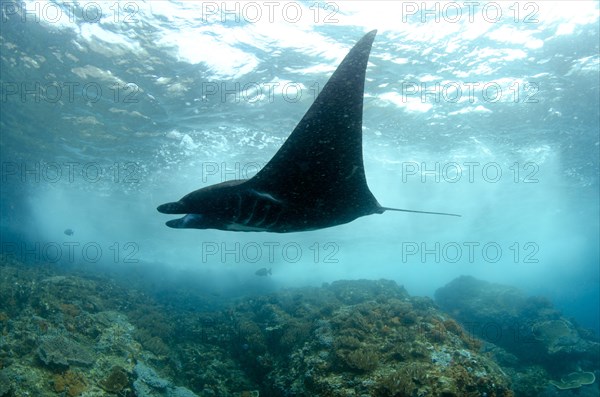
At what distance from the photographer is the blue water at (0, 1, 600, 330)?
35.2 feet

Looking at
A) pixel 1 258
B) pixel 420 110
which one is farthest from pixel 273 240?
pixel 420 110

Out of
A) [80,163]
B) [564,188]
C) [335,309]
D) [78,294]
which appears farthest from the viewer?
[564,188]

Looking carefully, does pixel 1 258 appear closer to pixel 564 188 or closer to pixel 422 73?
pixel 422 73

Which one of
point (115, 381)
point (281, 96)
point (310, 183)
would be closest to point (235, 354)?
point (115, 381)

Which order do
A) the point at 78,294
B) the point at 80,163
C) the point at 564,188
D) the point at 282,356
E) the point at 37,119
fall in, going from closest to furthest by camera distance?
the point at 282,356
the point at 78,294
the point at 37,119
the point at 80,163
the point at 564,188

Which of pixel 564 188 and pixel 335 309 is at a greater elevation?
pixel 564 188

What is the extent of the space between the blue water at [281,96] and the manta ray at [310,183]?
27.4 ft

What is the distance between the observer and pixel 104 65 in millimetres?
12984

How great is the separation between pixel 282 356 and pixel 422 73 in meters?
11.5

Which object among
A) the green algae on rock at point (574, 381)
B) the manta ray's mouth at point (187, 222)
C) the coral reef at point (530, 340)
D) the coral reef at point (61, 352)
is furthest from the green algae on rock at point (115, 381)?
the green algae on rock at point (574, 381)

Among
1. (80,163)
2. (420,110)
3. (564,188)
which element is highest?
(420,110)

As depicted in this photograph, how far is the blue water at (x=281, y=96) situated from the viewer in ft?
35.2

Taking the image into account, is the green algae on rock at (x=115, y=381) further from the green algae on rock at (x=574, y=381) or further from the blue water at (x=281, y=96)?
the green algae on rock at (x=574, y=381)

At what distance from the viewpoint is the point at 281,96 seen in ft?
48.8
